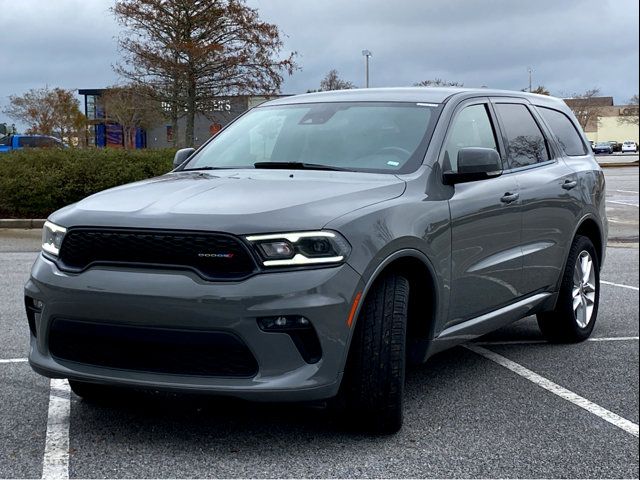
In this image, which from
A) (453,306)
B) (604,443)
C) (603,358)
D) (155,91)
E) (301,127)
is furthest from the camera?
(155,91)

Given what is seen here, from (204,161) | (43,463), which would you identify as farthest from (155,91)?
(43,463)

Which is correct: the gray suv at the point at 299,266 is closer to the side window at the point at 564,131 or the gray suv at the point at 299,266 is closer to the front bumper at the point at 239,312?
the front bumper at the point at 239,312

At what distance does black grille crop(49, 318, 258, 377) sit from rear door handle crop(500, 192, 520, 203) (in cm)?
204

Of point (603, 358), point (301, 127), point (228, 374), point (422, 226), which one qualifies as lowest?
point (603, 358)

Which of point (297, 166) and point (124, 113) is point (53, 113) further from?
point (297, 166)

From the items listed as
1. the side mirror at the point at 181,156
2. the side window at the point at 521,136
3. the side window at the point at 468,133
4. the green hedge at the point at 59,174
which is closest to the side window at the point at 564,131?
the side window at the point at 521,136

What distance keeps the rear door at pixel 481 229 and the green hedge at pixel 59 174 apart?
11.5m

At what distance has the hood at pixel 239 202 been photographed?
362 centimetres

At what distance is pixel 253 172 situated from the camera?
4.66 metres

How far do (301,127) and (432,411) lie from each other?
1.81 meters

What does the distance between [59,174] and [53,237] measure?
12184 mm

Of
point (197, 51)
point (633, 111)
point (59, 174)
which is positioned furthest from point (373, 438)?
point (197, 51)

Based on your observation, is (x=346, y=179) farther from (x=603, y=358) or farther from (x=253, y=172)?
(x=603, y=358)

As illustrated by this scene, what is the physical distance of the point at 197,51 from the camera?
22.5 meters
